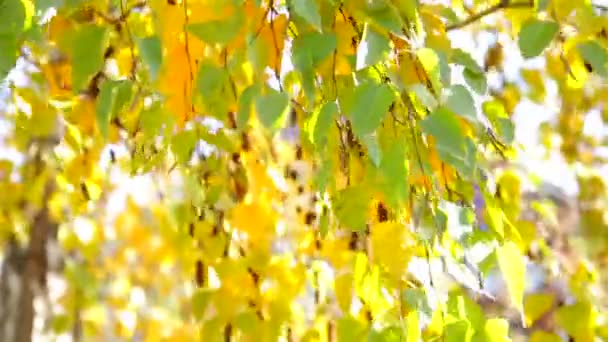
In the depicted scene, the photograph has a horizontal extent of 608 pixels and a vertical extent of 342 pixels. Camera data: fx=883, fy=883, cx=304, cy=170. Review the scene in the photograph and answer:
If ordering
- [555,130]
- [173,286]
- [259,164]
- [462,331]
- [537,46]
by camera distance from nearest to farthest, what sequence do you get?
[462,331], [537,46], [259,164], [555,130], [173,286]

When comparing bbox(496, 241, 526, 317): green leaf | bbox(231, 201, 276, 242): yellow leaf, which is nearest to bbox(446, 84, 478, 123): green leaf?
bbox(496, 241, 526, 317): green leaf

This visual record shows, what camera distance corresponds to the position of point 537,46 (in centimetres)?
75

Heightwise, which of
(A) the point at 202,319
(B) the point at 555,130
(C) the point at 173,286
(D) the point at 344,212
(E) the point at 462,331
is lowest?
(E) the point at 462,331

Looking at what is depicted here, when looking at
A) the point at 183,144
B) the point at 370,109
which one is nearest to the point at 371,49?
the point at 370,109

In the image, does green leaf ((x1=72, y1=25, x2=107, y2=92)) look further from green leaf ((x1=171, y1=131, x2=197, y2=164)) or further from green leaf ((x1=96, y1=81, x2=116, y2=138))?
green leaf ((x1=171, y1=131, x2=197, y2=164))

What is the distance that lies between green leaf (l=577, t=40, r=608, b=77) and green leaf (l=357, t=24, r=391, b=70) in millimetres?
259

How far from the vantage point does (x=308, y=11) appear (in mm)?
619

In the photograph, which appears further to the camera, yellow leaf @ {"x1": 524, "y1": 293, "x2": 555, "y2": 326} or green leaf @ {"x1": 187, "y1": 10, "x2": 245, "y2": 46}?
yellow leaf @ {"x1": 524, "y1": 293, "x2": 555, "y2": 326}

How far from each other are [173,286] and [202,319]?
277 cm

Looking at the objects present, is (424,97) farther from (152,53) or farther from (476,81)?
(152,53)

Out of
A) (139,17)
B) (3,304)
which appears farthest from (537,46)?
(3,304)

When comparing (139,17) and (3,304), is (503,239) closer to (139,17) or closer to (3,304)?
(139,17)

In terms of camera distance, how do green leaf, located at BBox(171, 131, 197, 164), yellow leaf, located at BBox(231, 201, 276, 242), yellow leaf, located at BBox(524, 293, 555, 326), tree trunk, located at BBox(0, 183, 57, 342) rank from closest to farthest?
green leaf, located at BBox(171, 131, 197, 164), yellow leaf, located at BBox(231, 201, 276, 242), yellow leaf, located at BBox(524, 293, 555, 326), tree trunk, located at BBox(0, 183, 57, 342)

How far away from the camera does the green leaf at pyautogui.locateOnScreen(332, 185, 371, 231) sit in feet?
2.40
